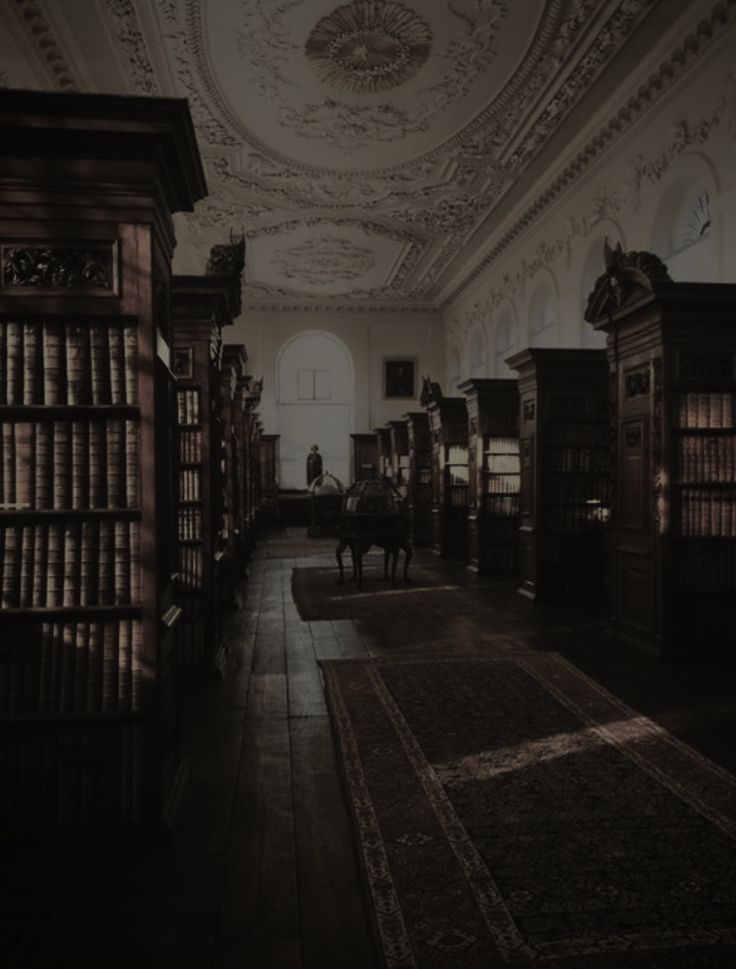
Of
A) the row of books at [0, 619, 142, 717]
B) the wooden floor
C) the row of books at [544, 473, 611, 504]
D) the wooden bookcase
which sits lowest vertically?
the wooden floor

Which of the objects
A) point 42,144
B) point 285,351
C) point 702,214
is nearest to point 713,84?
point 702,214

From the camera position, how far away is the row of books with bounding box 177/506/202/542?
5.41 m

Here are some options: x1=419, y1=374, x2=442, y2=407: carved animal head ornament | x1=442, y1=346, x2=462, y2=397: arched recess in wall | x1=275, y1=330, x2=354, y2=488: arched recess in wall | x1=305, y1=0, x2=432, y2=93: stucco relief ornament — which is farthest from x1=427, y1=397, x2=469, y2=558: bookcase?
x1=275, y1=330, x2=354, y2=488: arched recess in wall

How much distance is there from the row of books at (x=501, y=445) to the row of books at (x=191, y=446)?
18.4 feet

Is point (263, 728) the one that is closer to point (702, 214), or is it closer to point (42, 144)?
point (42, 144)

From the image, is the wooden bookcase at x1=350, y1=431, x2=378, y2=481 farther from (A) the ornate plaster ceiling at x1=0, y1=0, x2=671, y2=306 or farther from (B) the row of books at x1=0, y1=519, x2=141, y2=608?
(B) the row of books at x1=0, y1=519, x2=141, y2=608

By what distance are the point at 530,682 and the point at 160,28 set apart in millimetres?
7523

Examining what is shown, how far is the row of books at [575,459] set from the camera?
8289 mm

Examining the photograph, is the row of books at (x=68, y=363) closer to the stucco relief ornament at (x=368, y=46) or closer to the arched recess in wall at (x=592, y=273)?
the stucco relief ornament at (x=368, y=46)

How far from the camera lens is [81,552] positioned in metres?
2.98

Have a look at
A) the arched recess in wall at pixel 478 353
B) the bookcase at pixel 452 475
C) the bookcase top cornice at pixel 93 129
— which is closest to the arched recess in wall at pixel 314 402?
the arched recess in wall at pixel 478 353

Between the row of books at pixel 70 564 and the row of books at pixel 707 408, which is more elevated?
the row of books at pixel 707 408

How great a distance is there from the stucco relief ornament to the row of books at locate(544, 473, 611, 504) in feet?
16.1

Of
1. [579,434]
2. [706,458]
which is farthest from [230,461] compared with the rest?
[706,458]
